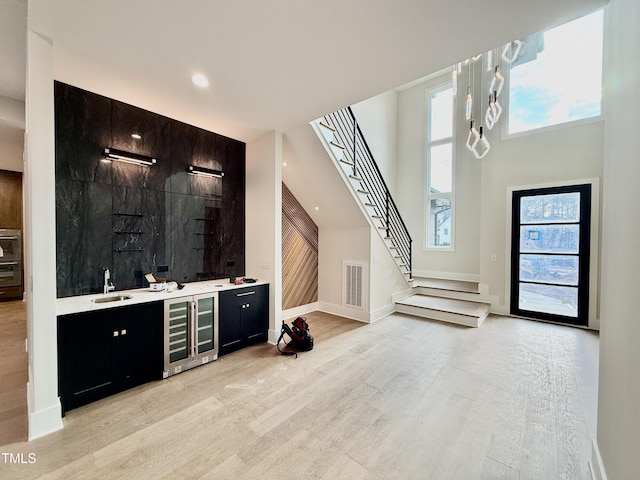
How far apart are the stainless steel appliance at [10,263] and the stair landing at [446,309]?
28.0 feet

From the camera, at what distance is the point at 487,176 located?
5367mm

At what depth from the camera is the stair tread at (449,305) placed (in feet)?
15.6

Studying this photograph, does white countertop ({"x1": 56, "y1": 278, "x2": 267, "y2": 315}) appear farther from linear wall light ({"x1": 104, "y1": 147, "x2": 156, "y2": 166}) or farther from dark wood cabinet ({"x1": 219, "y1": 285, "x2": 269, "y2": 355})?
linear wall light ({"x1": 104, "y1": 147, "x2": 156, "y2": 166})

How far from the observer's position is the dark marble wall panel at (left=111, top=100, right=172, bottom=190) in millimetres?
2984

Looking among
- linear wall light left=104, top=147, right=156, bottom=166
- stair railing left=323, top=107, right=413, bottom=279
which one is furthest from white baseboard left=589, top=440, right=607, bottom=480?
linear wall light left=104, top=147, right=156, bottom=166

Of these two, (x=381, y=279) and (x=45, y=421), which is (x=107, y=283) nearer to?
(x=45, y=421)

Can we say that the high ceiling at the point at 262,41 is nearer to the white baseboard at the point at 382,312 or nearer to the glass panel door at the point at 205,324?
the glass panel door at the point at 205,324

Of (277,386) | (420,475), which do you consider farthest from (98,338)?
(420,475)

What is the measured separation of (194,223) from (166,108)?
1.45 meters

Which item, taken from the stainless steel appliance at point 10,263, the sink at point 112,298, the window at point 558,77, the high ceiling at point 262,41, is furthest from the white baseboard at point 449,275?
the stainless steel appliance at point 10,263

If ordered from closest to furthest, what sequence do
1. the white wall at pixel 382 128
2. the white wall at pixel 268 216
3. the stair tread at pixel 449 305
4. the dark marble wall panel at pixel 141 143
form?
the dark marble wall panel at pixel 141 143
the white wall at pixel 268 216
the stair tread at pixel 449 305
the white wall at pixel 382 128

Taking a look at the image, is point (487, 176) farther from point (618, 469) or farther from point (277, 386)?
point (277, 386)

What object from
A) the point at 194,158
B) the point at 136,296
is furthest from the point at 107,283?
the point at 194,158

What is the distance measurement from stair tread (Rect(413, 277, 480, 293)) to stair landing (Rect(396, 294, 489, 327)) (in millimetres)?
235
